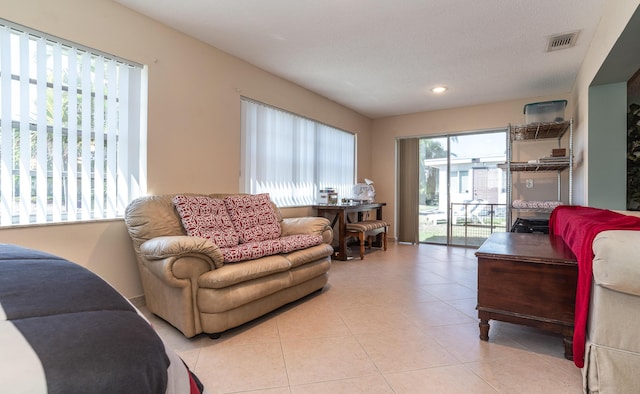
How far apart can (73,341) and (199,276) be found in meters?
1.48

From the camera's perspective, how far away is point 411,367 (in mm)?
1720

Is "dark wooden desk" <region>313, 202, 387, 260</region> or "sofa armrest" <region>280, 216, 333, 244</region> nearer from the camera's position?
"sofa armrest" <region>280, 216, 333, 244</region>

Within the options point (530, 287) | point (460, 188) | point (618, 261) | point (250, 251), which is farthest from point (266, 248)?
point (460, 188)

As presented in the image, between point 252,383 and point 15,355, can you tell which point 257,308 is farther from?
point 15,355

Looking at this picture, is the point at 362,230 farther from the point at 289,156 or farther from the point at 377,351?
the point at 377,351

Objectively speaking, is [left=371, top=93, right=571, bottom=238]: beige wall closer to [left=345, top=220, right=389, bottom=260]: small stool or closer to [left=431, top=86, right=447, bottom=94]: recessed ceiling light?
[left=431, top=86, right=447, bottom=94]: recessed ceiling light

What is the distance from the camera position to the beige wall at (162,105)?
214 centimetres

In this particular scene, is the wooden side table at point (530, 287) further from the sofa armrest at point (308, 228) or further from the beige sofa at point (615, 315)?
the sofa armrest at point (308, 228)

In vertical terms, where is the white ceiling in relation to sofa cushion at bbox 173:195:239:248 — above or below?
above

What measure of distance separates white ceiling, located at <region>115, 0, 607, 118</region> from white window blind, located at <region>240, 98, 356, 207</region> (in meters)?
0.57

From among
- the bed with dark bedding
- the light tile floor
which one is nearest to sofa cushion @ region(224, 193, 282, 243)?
the light tile floor

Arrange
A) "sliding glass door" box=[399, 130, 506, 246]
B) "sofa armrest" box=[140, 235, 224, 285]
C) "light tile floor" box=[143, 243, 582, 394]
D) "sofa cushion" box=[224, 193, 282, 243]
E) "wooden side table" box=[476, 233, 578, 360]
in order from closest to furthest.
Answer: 1. "light tile floor" box=[143, 243, 582, 394]
2. "wooden side table" box=[476, 233, 578, 360]
3. "sofa armrest" box=[140, 235, 224, 285]
4. "sofa cushion" box=[224, 193, 282, 243]
5. "sliding glass door" box=[399, 130, 506, 246]

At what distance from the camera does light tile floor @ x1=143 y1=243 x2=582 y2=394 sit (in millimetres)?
1571

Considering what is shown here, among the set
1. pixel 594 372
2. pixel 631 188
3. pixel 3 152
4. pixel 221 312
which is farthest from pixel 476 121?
pixel 3 152
